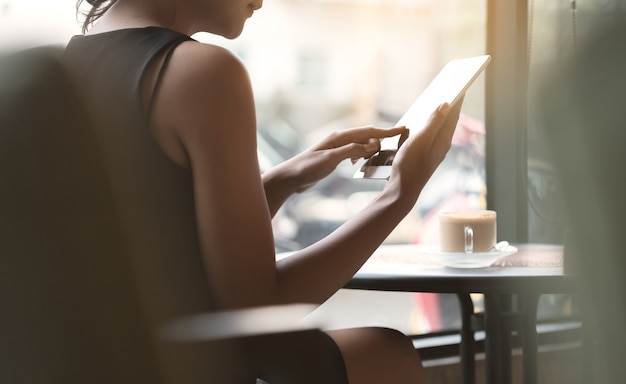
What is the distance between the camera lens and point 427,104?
134cm

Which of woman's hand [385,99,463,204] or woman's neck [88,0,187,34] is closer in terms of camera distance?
woman's neck [88,0,187,34]

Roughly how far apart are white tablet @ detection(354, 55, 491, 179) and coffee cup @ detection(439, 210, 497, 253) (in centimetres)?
18

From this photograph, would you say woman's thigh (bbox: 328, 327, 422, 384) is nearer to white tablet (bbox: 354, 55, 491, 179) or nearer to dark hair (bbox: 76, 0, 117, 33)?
white tablet (bbox: 354, 55, 491, 179)

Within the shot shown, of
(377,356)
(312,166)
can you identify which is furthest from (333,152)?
(377,356)

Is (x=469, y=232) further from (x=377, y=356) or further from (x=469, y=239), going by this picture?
(x=377, y=356)

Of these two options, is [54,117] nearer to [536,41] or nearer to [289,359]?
[289,359]

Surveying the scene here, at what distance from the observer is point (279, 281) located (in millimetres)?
1002

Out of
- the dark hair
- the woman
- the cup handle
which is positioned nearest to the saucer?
the cup handle

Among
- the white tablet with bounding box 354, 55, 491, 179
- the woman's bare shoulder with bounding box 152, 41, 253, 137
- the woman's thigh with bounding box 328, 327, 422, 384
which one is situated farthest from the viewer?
the white tablet with bounding box 354, 55, 491, 179

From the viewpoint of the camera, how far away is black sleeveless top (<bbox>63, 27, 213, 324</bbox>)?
0.93m

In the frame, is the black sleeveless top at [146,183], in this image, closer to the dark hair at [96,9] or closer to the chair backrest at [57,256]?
the chair backrest at [57,256]

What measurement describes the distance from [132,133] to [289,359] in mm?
334

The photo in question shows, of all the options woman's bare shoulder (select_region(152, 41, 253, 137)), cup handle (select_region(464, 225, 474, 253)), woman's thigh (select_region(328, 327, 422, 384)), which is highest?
woman's bare shoulder (select_region(152, 41, 253, 137))

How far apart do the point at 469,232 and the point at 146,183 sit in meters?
0.64
